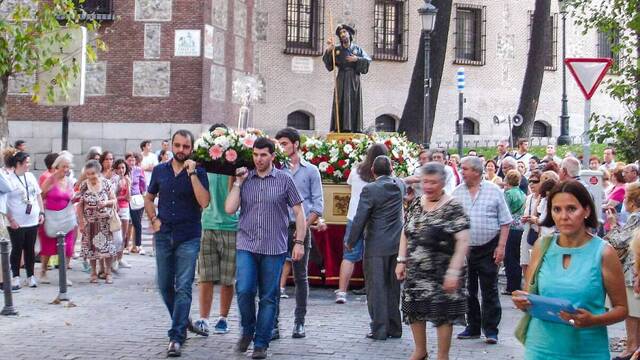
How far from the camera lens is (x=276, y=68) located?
1427 inches

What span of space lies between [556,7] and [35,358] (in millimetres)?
36673

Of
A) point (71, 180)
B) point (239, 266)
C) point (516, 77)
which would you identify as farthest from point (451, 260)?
point (516, 77)

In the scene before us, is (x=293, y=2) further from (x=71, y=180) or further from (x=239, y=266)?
(x=239, y=266)

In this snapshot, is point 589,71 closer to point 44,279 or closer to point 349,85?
point 349,85

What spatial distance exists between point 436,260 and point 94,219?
8.10m

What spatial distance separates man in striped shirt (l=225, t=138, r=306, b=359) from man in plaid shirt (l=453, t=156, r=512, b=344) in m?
2.03

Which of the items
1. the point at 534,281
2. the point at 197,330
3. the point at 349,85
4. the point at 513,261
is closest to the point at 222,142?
the point at 197,330

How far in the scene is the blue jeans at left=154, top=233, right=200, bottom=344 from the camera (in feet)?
32.1

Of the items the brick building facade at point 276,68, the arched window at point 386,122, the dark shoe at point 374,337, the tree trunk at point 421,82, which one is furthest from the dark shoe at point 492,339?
the arched window at point 386,122

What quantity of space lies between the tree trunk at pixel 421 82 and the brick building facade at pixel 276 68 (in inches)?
120

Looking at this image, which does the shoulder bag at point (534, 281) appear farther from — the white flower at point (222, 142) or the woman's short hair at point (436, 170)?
the white flower at point (222, 142)

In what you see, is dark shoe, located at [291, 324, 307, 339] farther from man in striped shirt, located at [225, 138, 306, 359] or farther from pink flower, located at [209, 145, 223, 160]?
pink flower, located at [209, 145, 223, 160]

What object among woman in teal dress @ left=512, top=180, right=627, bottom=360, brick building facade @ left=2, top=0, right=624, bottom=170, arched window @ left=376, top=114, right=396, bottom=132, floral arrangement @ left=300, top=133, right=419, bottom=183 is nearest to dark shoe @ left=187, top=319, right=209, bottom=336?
floral arrangement @ left=300, top=133, right=419, bottom=183

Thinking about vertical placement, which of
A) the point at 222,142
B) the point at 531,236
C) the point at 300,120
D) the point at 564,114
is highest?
the point at 564,114
